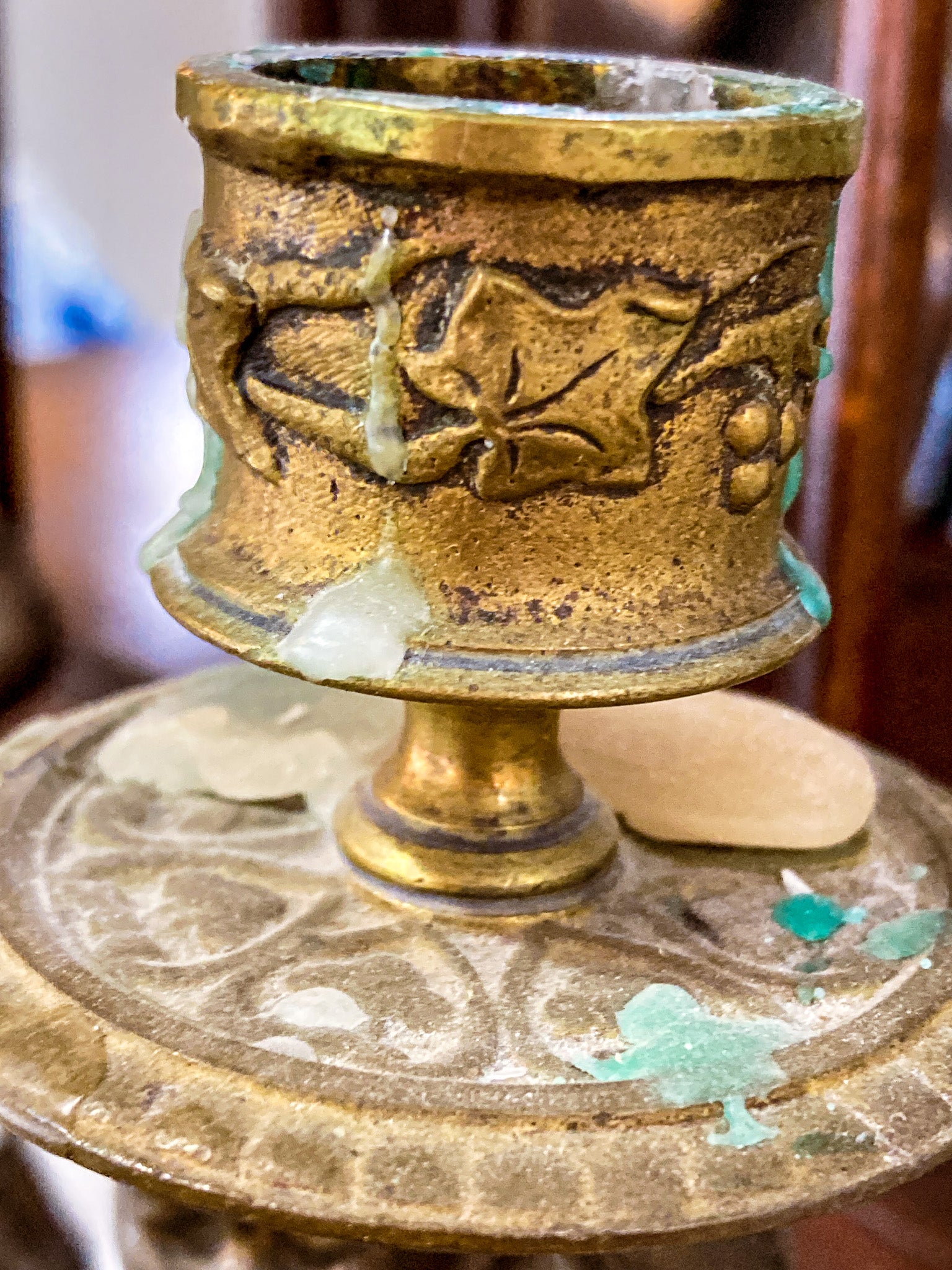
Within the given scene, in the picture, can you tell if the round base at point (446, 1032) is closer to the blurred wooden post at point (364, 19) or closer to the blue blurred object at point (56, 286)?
the blurred wooden post at point (364, 19)

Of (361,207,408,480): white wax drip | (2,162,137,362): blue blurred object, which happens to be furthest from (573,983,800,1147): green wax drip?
(2,162,137,362): blue blurred object

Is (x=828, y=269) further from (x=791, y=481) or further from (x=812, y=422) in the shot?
(x=812, y=422)

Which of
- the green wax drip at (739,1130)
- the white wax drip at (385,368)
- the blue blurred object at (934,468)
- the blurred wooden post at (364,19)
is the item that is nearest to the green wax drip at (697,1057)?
the green wax drip at (739,1130)

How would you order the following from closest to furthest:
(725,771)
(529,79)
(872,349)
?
(529,79), (725,771), (872,349)

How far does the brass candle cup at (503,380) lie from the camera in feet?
1.63

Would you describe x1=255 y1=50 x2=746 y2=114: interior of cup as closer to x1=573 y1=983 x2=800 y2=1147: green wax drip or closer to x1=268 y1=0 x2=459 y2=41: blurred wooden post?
x1=573 y1=983 x2=800 y2=1147: green wax drip

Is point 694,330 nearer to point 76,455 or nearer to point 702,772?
point 702,772

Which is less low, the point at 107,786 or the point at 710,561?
the point at 710,561

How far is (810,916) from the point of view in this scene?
2.24 feet

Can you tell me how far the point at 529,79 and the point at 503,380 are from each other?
0.81 ft

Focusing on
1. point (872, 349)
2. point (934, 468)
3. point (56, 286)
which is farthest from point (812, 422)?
point (56, 286)

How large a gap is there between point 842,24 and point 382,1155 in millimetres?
849

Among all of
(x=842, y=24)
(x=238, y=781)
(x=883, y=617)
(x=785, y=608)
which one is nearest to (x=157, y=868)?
(x=238, y=781)

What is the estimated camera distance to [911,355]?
104cm
